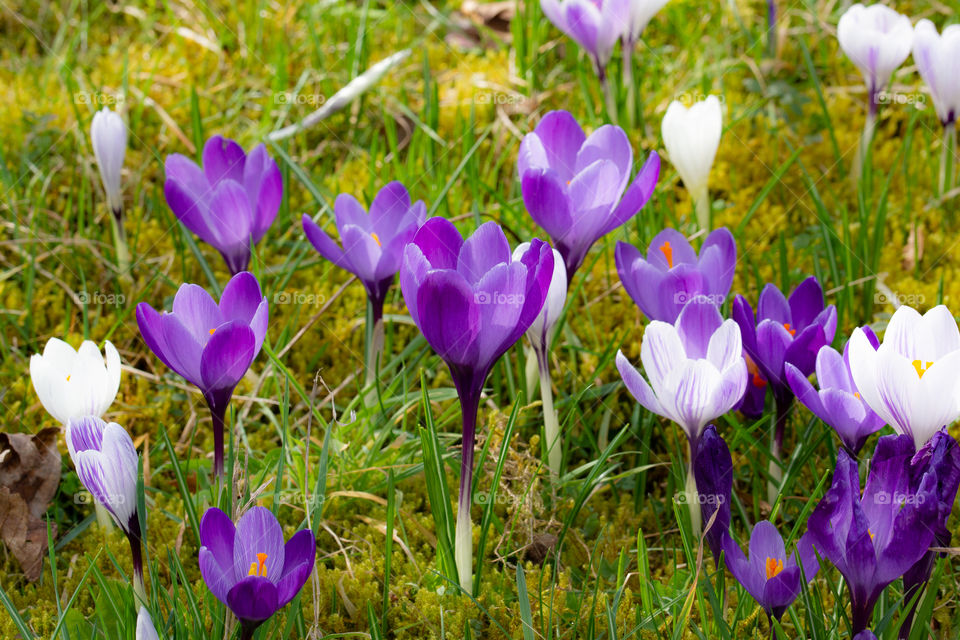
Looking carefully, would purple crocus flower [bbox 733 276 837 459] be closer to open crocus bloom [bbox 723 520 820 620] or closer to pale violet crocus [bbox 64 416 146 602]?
open crocus bloom [bbox 723 520 820 620]

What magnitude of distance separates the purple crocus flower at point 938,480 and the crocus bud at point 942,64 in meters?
1.32

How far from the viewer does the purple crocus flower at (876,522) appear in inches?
48.6

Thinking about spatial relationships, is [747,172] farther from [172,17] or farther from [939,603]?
[172,17]

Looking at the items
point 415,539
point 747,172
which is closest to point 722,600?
point 415,539

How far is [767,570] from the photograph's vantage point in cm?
132

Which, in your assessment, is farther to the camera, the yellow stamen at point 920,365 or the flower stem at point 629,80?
the flower stem at point 629,80

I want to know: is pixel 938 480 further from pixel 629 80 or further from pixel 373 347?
pixel 629 80

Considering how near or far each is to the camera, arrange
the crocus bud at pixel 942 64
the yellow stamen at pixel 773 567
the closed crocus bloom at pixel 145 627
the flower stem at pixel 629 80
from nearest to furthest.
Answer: the closed crocus bloom at pixel 145 627, the yellow stamen at pixel 773 567, the crocus bud at pixel 942 64, the flower stem at pixel 629 80

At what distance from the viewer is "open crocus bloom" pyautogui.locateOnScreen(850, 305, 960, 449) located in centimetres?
129

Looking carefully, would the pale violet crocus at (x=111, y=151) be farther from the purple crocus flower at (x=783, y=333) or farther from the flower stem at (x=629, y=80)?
the purple crocus flower at (x=783, y=333)

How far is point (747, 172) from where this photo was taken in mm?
2729

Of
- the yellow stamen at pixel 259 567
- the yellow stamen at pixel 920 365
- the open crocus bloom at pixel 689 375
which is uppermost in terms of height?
the yellow stamen at pixel 920 365

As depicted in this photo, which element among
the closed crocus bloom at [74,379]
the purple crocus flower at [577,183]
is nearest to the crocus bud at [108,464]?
the closed crocus bloom at [74,379]

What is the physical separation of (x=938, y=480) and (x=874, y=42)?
157 cm
